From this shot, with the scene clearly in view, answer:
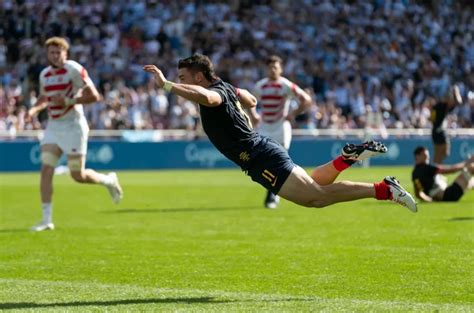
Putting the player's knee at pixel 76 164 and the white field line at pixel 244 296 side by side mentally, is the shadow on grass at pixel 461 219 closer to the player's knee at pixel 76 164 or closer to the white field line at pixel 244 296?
the player's knee at pixel 76 164

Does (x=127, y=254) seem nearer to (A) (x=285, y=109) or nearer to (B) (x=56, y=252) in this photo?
(B) (x=56, y=252)

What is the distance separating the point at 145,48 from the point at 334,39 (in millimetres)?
8068

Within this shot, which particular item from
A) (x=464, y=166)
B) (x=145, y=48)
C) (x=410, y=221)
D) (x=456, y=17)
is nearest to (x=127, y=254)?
(x=410, y=221)

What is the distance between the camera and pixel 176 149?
3444cm

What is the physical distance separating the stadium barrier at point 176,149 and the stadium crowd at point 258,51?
0.58m

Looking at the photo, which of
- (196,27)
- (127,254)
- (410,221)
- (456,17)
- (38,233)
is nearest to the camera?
(127,254)

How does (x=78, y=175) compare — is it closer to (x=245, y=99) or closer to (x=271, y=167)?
(x=245, y=99)

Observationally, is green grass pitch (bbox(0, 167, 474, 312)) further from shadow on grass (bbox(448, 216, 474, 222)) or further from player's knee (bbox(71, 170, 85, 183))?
player's knee (bbox(71, 170, 85, 183))

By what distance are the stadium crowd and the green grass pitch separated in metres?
15.7

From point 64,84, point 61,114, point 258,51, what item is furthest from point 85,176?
point 258,51

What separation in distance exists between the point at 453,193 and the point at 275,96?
11.5 ft

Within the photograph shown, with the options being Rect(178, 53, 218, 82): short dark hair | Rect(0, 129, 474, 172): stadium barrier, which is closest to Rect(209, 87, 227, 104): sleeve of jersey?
Rect(178, 53, 218, 82): short dark hair

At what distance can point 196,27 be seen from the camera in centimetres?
3894

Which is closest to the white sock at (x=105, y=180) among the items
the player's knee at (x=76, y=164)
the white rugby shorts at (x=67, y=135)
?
the player's knee at (x=76, y=164)
